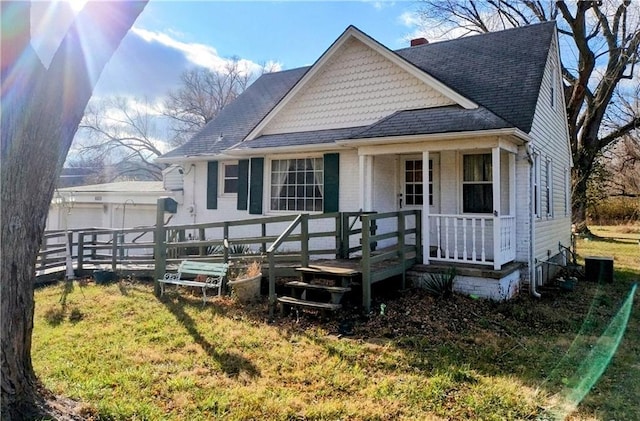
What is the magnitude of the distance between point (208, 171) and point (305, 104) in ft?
11.4

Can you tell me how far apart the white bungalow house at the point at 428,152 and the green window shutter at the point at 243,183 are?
3 centimetres

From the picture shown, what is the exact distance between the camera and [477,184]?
8992 millimetres

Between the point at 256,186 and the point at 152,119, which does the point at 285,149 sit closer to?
the point at 256,186

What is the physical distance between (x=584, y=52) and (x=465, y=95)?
15316mm

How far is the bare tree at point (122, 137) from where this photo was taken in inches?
1251

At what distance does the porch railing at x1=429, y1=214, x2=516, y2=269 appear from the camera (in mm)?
7417

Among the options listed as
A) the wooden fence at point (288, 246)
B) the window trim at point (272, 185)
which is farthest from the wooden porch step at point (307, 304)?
the window trim at point (272, 185)

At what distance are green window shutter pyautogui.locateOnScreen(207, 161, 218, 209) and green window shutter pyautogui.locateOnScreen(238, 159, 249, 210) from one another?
3.17ft

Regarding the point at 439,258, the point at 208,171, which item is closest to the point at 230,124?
the point at 208,171

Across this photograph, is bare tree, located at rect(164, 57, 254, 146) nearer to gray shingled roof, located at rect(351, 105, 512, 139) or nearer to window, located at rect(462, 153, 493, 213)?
gray shingled roof, located at rect(351, 105, 512, 139)

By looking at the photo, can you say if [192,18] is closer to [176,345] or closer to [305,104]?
[305,104]

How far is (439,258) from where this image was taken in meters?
8.20

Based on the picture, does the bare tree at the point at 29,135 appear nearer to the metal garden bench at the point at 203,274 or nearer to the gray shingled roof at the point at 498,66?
the metal garden bench at the point at 203,274

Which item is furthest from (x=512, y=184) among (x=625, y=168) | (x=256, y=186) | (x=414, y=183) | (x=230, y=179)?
(x=625, y=168)
